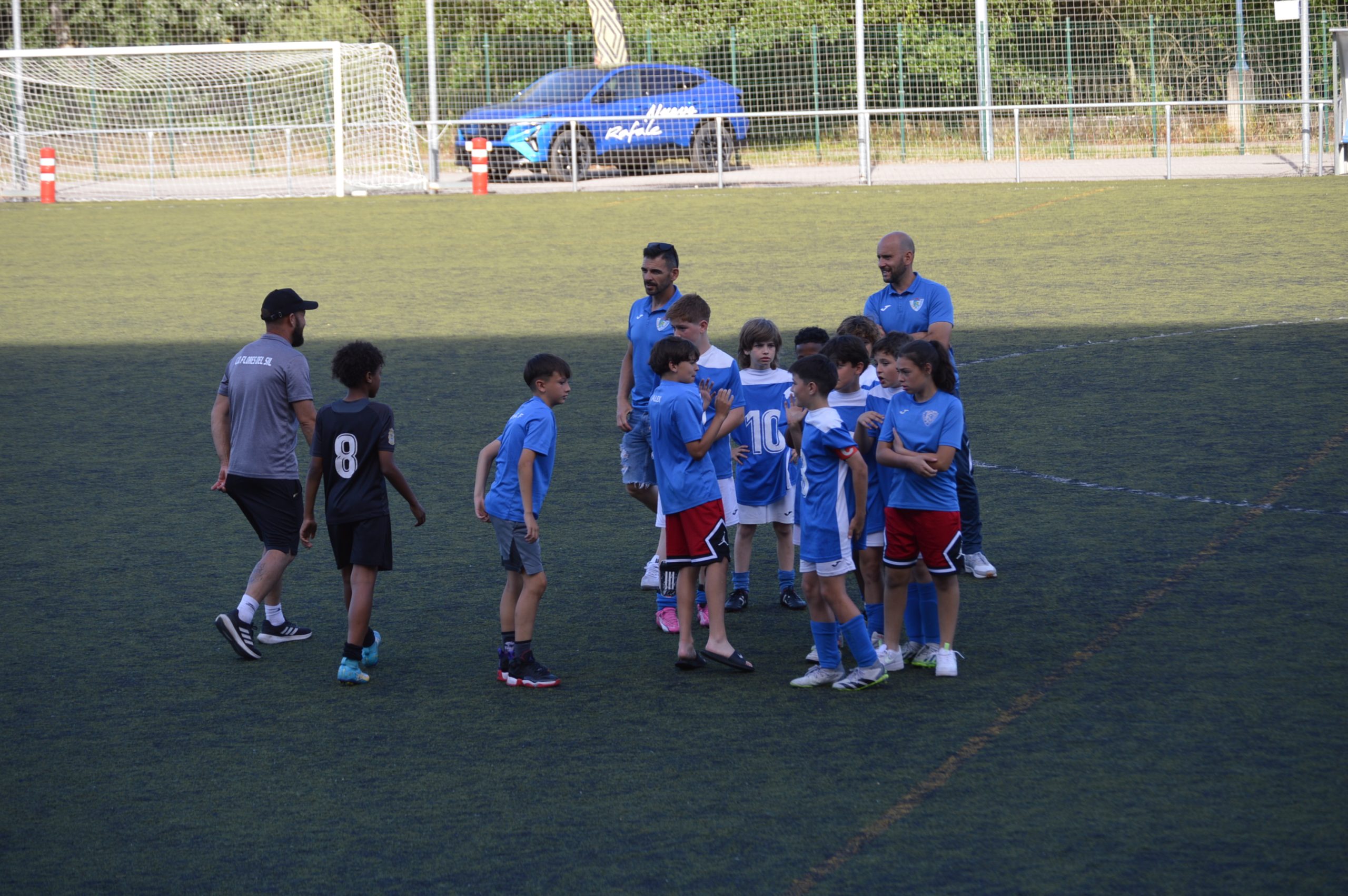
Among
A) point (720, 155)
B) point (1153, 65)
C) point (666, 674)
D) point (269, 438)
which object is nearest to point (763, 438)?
point (666, 674)

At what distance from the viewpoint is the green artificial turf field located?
14.2 feet

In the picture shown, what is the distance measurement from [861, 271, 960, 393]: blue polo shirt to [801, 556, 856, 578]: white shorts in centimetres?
195

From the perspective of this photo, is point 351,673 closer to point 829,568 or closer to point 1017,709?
point 829,568

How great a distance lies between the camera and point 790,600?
22.5 feet

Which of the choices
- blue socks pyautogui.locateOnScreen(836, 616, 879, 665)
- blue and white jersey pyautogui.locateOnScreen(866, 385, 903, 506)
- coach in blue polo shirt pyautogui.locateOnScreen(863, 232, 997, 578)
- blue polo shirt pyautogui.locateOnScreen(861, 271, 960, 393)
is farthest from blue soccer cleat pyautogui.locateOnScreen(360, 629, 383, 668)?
blue polo shirt pyautogui.locateOnScreen(861, 271, 960, 393)

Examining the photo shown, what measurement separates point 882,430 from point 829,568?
0.65 m

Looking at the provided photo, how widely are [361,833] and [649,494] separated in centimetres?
300

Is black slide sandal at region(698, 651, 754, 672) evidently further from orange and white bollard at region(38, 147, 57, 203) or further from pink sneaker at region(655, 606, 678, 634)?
orange and white bollard at region(38, 147, 57, 203)

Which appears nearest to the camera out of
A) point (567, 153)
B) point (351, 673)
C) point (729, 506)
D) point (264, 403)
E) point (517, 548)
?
point (517, 548)

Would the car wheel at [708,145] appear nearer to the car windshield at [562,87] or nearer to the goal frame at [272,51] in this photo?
the car windshield at [562,87]

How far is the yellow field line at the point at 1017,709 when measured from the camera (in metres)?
4.25

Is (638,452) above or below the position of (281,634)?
above

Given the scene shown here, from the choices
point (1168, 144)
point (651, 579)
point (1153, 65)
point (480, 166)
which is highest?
point (1153, 65)

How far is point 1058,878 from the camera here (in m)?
4.04
